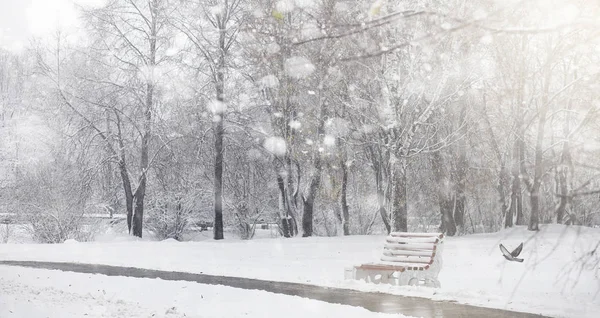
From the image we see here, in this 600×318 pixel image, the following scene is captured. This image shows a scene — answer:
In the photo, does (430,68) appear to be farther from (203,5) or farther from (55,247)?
(55,247)

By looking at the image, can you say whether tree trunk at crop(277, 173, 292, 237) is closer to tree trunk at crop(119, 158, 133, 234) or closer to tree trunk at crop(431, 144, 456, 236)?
tree trunk at crop(431, 144, 456, 236)

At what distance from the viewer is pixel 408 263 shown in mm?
11648

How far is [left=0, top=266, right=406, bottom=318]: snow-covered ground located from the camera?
877 centimetres

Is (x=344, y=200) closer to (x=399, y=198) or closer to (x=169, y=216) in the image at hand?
(x=169, y=216)

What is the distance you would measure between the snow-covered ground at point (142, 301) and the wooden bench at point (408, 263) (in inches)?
73.6

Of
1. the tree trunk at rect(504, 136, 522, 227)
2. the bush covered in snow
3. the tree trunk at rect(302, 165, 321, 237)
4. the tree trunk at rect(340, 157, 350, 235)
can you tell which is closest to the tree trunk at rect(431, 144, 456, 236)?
the tree trunk at rect(504, 136, 522, 227)

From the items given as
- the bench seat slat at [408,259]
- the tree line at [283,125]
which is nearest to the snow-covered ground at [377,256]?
the bench seat slat at [408,259]

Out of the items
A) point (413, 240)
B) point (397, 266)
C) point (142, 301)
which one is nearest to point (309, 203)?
point (413, 240)

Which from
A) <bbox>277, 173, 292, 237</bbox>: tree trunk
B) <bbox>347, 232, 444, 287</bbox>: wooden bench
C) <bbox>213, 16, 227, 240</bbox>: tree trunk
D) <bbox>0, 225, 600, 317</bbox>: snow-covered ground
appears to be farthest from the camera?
<bbox>277, 173, 292, 237</bbox>: tree trunk

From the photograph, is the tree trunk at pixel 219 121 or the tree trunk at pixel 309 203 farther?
the tree trunk at pixel 219 121

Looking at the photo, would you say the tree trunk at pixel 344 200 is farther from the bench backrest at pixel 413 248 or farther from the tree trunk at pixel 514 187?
the bench backrest at pixel 413 248

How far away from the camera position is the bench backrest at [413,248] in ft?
37.8

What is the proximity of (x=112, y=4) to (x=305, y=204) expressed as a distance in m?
11.5

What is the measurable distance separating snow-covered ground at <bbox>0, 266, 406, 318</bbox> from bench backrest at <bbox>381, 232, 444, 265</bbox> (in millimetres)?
2653
